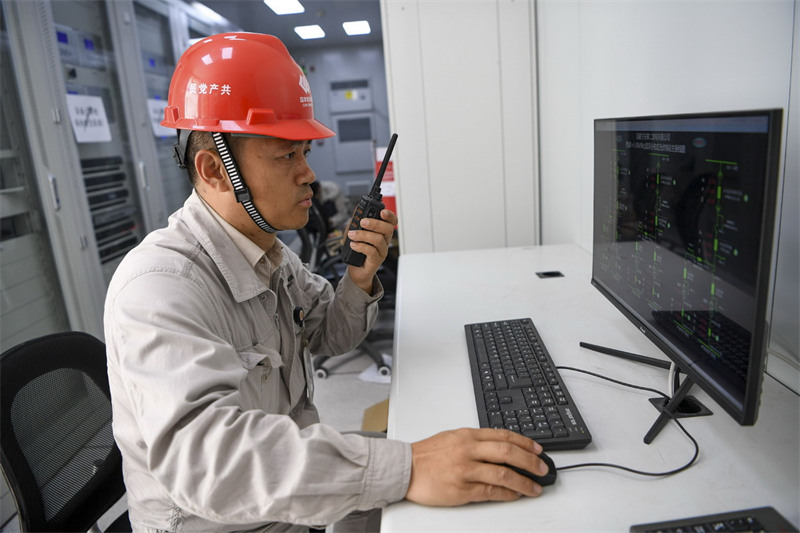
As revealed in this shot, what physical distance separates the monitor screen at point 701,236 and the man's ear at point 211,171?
77 centimetres

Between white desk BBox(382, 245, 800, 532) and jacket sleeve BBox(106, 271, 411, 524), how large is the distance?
0.23 ft

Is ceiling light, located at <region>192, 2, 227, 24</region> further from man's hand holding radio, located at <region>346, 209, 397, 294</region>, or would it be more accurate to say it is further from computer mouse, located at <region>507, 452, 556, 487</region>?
computer mouse, located at <region>507, 452, 556, 487</region>

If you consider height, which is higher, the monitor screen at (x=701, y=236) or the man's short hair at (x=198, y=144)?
the man's short hair at (x=198, y=144)

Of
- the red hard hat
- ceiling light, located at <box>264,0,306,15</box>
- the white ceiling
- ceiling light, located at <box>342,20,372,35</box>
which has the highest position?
ceiling light, located at <box>342,20,372,35</box>

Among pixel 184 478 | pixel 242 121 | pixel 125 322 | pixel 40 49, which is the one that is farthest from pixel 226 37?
pixel 40 49

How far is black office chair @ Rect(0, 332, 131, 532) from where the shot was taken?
882mm

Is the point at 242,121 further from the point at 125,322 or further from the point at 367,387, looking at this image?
the point at 367,387

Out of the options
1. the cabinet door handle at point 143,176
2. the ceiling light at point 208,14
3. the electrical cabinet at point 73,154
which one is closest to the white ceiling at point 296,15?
the ceiling light at point 208,14

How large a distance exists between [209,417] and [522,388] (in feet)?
1.75

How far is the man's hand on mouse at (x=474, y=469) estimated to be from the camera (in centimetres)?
70

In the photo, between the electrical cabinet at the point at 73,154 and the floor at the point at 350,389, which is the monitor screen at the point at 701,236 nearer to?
the floor at the point at 350,389

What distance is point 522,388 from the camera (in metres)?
0.95

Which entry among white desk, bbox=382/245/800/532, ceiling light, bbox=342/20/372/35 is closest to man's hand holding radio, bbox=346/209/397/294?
white desk, bbox=382/245/800/532

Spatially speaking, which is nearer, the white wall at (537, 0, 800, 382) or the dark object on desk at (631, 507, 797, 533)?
the dark object on desk at (631, 507, 797, 533)
